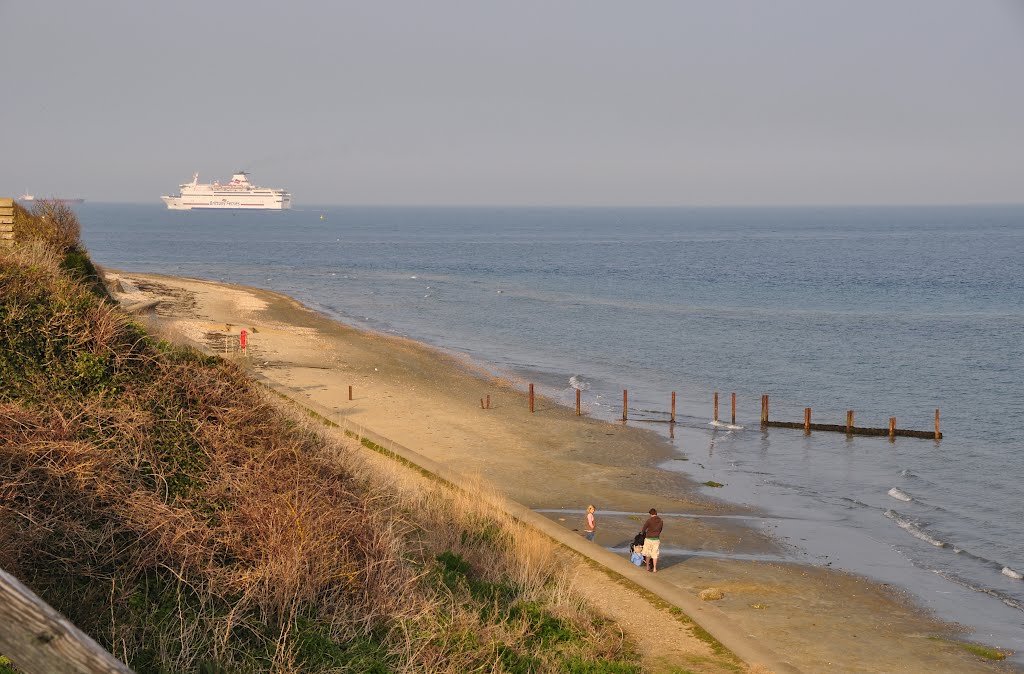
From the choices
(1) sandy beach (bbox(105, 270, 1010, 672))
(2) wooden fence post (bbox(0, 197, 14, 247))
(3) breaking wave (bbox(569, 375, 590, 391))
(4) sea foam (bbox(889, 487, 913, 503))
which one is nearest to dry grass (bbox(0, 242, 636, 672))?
(1) sandy beach (bbox(105, 270, 1010, 672))

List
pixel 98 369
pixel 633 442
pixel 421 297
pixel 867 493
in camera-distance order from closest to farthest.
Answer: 1. pixel 98 369
2. pixel 867 493
3. pixel 633 442
4. pixel 421 297

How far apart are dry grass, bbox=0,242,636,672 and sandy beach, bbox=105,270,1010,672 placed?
356 centimetres

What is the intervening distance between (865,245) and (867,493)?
154 m

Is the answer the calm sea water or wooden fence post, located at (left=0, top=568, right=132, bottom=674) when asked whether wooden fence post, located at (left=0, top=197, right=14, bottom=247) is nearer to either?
the calm sea water

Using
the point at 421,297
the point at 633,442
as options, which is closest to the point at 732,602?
the point at 633,442

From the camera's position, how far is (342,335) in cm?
5281

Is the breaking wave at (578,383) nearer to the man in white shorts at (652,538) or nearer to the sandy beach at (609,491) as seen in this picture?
the sandy beach at (609,491)

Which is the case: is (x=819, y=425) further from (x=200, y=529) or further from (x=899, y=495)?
(x=200, y=529)

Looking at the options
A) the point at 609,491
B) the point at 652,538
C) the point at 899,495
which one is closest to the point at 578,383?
the point at 609,491

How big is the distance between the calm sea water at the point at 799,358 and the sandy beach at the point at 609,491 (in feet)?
4.65

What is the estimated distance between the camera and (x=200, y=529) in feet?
29.7

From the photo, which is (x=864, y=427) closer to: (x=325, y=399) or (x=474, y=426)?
(x=474, y=426)

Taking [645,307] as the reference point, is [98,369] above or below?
above

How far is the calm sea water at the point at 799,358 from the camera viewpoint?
23.0m
